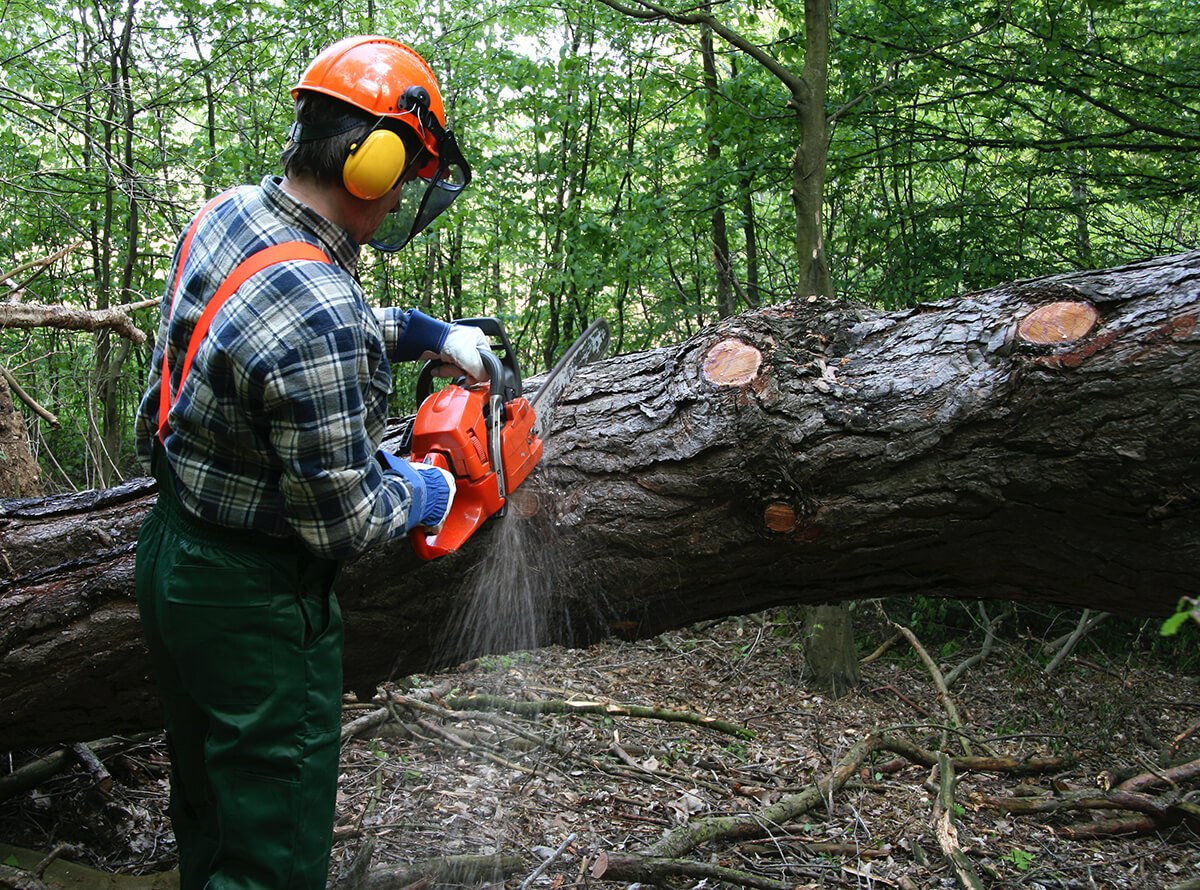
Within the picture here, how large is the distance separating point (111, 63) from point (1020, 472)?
27.3 ft

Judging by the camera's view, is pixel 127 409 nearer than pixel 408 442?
No

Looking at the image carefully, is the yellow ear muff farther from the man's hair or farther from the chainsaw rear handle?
the chainsaw rear handle

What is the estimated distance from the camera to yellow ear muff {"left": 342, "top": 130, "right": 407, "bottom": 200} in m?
1.49

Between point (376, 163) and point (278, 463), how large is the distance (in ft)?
2.00

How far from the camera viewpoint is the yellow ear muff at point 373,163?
1.49m

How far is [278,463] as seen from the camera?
4.91ft

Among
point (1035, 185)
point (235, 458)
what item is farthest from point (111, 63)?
point (1035, 185)

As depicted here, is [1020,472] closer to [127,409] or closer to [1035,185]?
[1035,185]

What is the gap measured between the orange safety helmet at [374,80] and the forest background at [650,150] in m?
3.68

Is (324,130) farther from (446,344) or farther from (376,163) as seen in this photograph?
(446,344)

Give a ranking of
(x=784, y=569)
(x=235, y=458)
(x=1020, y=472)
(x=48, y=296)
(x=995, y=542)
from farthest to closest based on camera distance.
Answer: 1. (x=48, y=296)
2. (x=784, y=569)
3. (x=995, y=542)
4. (x=1020, y=472)
5. (x=235, y=458)

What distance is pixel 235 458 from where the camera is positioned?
150 cm

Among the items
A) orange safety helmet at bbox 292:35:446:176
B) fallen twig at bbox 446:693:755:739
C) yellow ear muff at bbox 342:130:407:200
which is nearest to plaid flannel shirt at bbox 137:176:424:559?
yellow ear muff at bbox 342:130:407:200

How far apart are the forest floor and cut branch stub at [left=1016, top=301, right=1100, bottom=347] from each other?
1.94m
